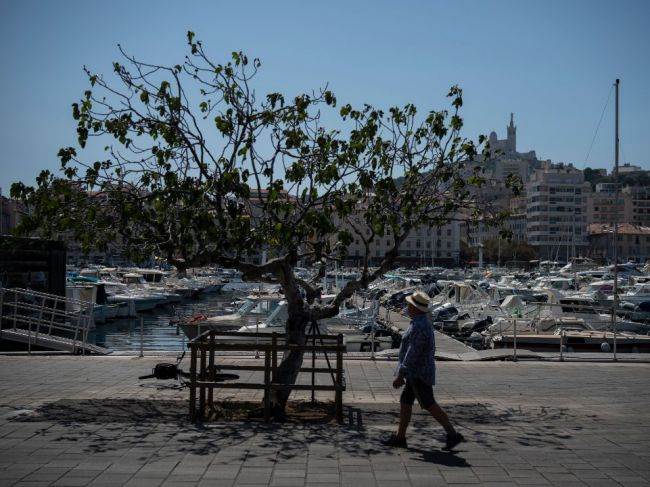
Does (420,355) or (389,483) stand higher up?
(420,355)

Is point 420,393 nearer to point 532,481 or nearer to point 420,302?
point 420,302

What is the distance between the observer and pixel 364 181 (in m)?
10.4

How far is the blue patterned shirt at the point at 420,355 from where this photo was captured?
26.8 feet

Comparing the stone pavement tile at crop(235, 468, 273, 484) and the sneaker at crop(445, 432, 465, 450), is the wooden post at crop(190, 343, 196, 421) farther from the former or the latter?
the sneaker at crop(445, 432, 465, 450)

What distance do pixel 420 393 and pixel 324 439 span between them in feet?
4.22

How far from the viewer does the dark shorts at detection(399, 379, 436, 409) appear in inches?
322

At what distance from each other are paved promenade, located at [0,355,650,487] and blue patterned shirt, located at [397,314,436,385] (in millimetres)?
821

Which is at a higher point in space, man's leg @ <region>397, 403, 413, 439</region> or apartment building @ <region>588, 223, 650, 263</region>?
apartment building @ <region>588, 223, 650, 263</region>

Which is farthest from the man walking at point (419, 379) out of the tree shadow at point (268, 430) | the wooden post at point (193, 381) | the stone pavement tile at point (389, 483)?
the wooden post at point (193, 381)

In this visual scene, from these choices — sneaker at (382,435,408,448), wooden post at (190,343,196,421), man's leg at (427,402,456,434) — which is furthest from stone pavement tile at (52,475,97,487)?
man's leg at (427,402,456,434)

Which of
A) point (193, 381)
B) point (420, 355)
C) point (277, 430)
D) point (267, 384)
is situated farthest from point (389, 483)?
point (193, 381)

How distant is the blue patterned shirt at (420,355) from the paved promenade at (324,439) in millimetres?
821

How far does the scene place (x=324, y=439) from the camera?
8656mm

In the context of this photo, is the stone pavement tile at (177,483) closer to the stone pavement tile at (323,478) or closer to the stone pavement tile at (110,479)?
the stone pavement tile at (110,479)
